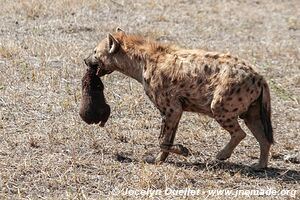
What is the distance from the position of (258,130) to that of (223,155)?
402 millimetres

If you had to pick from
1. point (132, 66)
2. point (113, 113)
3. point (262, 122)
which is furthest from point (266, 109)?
point (113, 113)

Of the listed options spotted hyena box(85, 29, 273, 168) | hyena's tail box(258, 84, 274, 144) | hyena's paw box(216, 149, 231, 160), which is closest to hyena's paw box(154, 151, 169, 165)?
spotted hyena box(85, 29, 273, 168)

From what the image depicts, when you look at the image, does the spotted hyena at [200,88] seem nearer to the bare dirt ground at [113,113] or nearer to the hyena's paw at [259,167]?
the hyena's paw at [259,167]

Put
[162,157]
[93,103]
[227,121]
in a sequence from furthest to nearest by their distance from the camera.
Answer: [93,103] < [162,157] < [227,121]

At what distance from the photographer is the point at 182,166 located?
20.1 feet

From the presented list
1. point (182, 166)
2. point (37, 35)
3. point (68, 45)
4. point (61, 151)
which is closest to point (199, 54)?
point (182, 166)

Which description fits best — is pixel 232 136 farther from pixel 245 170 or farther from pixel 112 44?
pixel 112 44

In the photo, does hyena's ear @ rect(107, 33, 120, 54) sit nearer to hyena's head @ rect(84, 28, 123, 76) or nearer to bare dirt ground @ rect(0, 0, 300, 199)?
hyena's head @ rect(84, 28, 123, 76)

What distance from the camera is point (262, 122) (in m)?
6.16

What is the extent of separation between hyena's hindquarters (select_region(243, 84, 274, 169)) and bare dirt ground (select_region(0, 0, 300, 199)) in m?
0.18

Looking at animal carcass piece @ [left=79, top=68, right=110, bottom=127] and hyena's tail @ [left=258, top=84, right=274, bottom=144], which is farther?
animal carcass piece @ [left=79, top=68, right=110, bottom=127]

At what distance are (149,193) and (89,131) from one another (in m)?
1.66

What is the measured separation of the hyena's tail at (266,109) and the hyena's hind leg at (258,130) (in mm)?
53

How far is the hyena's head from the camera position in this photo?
667 centimetres
